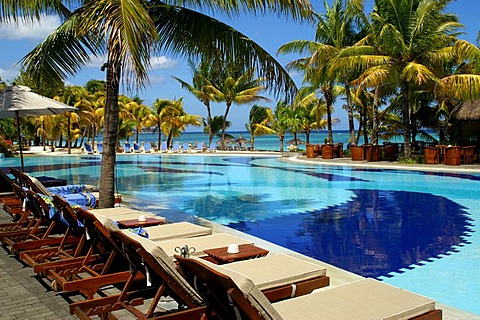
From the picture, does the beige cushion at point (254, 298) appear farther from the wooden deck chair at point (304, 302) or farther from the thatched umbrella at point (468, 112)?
the thatched umbrella at point (468, 112)

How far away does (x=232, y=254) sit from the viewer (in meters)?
4.50

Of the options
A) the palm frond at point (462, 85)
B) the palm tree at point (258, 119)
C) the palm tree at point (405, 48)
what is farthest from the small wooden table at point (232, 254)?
the palm tree at point (258, 119)

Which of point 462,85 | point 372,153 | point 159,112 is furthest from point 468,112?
point 159,112

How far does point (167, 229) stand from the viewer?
5.70 meters

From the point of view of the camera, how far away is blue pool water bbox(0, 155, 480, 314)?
6.16 meters

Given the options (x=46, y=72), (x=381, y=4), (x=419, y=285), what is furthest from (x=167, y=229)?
(x=381, y=4)

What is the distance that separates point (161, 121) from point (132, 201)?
2757 cm

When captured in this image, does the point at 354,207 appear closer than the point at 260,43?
No

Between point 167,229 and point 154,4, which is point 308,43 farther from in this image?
point 167,229

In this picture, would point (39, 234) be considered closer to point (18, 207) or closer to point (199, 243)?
point (18, 207)

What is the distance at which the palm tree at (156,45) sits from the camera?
264 inches

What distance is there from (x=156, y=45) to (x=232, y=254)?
14.4 ft

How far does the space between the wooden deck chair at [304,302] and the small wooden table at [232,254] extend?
3.64 feet

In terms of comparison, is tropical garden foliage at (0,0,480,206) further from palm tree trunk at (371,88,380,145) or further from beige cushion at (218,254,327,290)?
beige cushion at (218,254,327,290)
